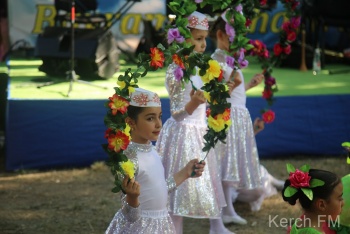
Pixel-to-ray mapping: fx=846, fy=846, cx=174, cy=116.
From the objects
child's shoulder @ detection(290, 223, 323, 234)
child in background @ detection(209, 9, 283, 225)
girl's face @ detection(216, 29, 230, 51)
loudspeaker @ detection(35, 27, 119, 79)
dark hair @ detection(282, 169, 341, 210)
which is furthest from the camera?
loudspeaker @ detection(35, 27, 119, 79)

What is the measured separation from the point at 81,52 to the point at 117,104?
5.99 metres

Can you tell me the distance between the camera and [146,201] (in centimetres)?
454

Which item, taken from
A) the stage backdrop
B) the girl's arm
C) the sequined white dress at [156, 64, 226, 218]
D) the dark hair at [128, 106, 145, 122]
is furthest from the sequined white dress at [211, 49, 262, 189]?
the girl's arm

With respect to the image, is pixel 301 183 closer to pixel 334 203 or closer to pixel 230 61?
pixel 334 203

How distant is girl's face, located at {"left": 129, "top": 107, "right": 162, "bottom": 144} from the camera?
180 inches

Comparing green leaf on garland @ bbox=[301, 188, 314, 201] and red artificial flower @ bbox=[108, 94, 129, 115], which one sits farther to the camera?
red artificial flower @ bbox=[108, 94, 129, 115]

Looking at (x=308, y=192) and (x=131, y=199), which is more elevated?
(x=308, y=192)

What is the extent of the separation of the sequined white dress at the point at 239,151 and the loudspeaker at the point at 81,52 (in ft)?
12.8

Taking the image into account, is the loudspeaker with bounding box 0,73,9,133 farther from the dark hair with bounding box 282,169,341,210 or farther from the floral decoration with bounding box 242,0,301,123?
the dark hair with bounding box 282,169,341,210

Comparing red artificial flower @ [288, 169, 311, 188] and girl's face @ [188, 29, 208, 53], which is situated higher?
girl's face @ [188, 29, 208, 53]

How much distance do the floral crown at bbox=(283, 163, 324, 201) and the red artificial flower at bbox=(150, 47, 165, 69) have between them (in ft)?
2.97

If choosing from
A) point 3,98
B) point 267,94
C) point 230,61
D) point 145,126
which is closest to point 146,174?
point 145,126

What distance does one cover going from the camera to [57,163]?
7871 mm

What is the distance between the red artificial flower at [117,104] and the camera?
415 cm
